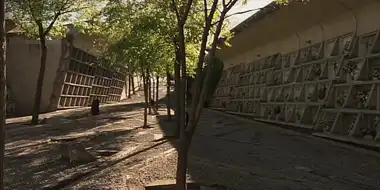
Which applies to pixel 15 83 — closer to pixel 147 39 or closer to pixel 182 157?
pixel 147 39

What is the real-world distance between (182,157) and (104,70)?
1097 inches

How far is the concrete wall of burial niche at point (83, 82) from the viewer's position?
24812 mm

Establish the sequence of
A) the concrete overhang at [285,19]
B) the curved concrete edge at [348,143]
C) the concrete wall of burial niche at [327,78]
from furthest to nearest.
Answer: the concrete overhang at [285,19], the concrete wall of burial niche at [327,78], the curved concrete edge at [348,143]

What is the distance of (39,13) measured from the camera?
1502 centimetres

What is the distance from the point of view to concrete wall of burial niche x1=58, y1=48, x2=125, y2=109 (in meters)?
24.8

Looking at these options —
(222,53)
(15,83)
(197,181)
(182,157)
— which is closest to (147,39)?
(197,181)

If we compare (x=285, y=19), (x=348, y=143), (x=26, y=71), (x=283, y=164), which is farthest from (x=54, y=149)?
(x=26, y=71)

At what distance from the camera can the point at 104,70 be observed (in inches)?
1273

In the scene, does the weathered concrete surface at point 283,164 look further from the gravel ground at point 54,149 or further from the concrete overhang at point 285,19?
the concrete overhang at point 285,19

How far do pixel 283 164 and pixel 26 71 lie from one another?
62.5 ft

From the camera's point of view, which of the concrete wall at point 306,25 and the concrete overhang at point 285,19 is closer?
the concrete wall at point 306,25

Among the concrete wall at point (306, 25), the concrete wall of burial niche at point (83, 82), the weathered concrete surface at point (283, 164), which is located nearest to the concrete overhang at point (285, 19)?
the concrete wall at point (306, 25)

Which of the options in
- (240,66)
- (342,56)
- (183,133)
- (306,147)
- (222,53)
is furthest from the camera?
(222,53)

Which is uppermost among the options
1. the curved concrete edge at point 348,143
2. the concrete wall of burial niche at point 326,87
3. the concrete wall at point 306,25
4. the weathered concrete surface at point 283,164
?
the concrete wall at point 306,25
